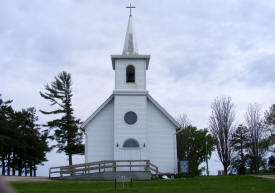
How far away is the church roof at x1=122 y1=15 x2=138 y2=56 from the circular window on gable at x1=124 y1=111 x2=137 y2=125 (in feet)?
16.4

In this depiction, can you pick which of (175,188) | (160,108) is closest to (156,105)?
(160,108)

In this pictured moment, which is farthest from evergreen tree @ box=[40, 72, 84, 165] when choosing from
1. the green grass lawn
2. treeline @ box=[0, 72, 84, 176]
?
the green grass lawn

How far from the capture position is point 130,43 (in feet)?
91.7

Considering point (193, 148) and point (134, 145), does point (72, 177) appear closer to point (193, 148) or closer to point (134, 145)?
point (134, 145)

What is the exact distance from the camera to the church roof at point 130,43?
27469 mm

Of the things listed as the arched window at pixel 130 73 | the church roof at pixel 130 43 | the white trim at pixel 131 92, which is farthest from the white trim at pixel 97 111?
the church roof at pixel 130 43

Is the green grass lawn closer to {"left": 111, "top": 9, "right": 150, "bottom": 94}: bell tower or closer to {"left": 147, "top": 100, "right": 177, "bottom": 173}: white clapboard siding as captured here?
{"left": 147, "top": 100, "right": 177, "bottom": 173}: white clapboard siding

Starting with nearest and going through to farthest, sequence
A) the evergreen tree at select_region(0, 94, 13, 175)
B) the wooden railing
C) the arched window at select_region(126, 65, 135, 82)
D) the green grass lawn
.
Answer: the green grass lawn → the wooden railing → the arched window at select_region(126, 65, 135, 82) → the evergreen tree at select_region(0, 94, 13, 175)

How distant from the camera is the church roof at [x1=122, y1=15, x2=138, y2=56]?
1081 inches

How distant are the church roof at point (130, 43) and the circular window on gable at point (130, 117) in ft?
16.4

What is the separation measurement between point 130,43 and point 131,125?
7.13 meters

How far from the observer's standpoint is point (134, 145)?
80.7 feet

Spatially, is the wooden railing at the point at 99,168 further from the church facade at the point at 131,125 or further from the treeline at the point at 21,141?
the treeline at the point at 21,141

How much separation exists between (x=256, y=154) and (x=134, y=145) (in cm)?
1866
